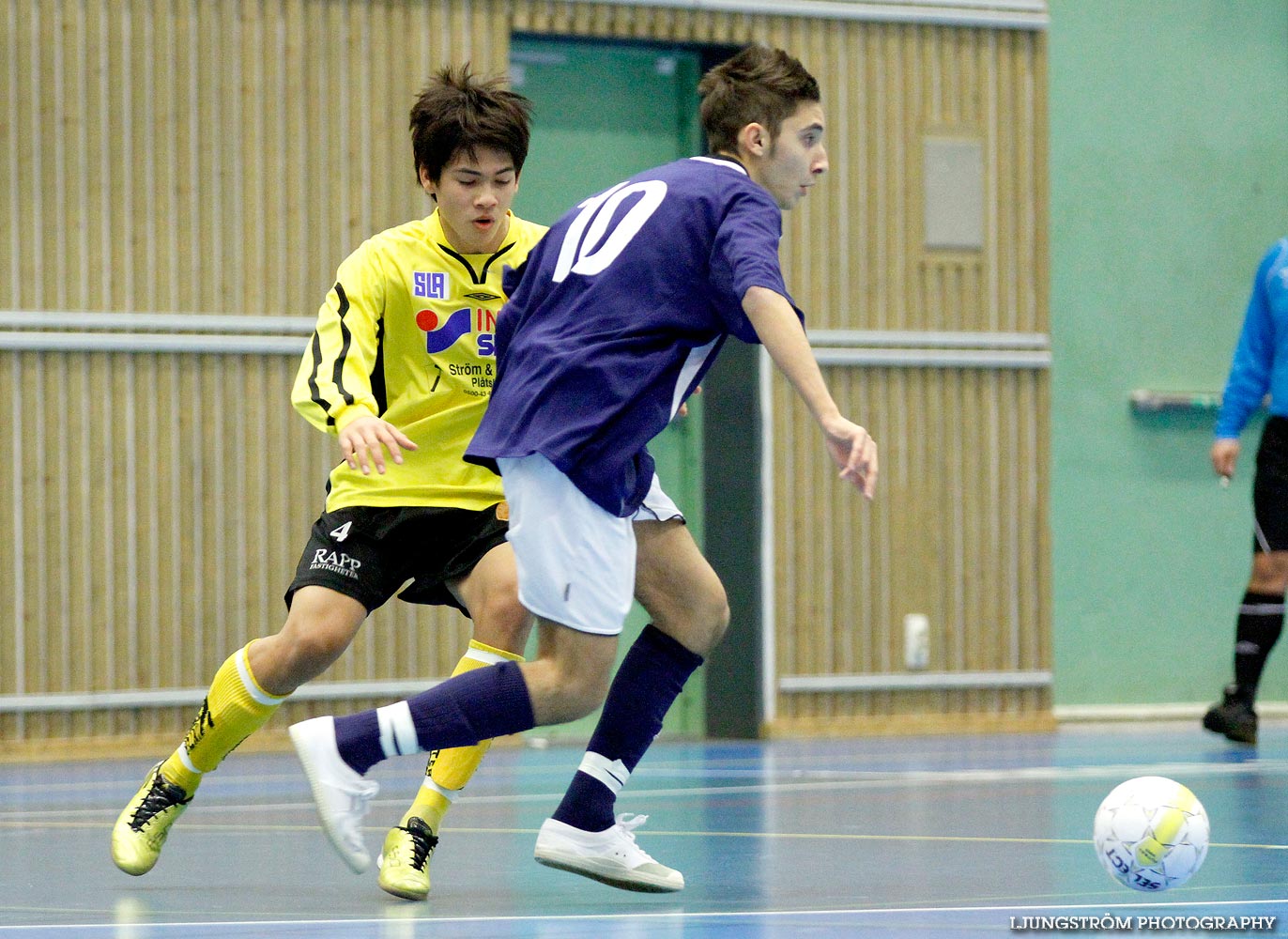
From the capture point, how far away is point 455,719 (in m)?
3.33

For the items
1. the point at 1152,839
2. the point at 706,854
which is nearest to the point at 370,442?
the point at 706,854

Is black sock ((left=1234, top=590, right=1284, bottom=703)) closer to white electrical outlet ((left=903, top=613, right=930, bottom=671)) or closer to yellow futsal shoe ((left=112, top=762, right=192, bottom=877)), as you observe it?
white electrical outlet ((left=903, top=613, right=930, bottom=671))

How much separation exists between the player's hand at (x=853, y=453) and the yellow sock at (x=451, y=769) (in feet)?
3.18

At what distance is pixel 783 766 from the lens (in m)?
7.11

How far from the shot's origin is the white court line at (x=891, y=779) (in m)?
5.68

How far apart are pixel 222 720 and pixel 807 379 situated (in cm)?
156

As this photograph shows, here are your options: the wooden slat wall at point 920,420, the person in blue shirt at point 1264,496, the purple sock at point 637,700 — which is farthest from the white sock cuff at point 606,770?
the wooden slat wall at point 920,420

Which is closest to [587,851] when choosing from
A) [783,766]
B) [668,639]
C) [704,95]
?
[668,639]

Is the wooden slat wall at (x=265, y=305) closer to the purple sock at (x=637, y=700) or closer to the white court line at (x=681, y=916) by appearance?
the purple sock at (x=637, y=700)

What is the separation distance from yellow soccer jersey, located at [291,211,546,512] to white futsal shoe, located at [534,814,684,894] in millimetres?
766

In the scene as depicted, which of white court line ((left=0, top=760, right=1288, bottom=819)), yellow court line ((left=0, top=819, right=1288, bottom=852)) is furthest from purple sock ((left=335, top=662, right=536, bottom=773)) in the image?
white court line ((left=0, top=760, right=1288, bottom=819))

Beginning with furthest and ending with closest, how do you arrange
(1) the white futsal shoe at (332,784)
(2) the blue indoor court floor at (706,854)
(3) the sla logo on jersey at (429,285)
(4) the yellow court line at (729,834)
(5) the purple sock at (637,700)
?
(4) the yellow court line at (729,834)
(3) the sla logo on jersey at (429,285)
(5) the purple sock at (637,700)
(1) the white futsal shoe at (332,784)
(2) the blue indoor court floor at (706,854)

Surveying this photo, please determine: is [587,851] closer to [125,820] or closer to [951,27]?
[125,820]

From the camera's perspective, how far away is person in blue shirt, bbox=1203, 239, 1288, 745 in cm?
706
